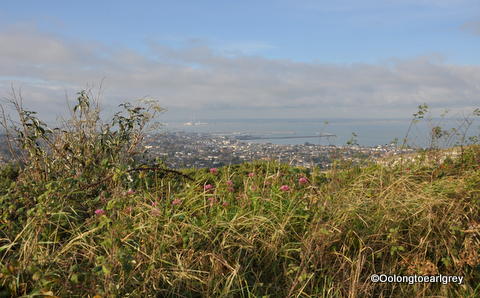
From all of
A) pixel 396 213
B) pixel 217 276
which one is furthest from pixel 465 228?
pixel 217 276

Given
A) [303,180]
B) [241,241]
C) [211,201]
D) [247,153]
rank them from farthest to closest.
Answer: [247,153]
[303,180]
[211,201]
[241,241]

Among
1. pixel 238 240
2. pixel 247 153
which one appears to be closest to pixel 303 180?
pixel 238 240

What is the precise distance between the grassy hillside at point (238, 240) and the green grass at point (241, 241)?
1cm

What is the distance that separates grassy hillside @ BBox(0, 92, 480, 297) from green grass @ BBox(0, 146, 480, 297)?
0.5 inches

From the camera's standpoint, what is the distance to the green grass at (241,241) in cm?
291

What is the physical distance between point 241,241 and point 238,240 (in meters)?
0.05

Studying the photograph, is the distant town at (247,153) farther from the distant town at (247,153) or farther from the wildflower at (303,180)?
the wildflower at (303,180)

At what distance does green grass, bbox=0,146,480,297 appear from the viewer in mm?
2906

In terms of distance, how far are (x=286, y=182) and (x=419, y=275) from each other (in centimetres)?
198

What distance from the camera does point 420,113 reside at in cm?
718

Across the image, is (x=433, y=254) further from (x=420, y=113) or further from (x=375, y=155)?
(x=420, y=113)

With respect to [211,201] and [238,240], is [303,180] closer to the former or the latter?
[211,201]

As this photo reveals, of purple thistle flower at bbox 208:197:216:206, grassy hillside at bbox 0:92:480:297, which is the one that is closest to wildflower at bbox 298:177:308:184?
grassy hillside at bbox 0:92:480:297

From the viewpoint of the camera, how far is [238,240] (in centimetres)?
358
